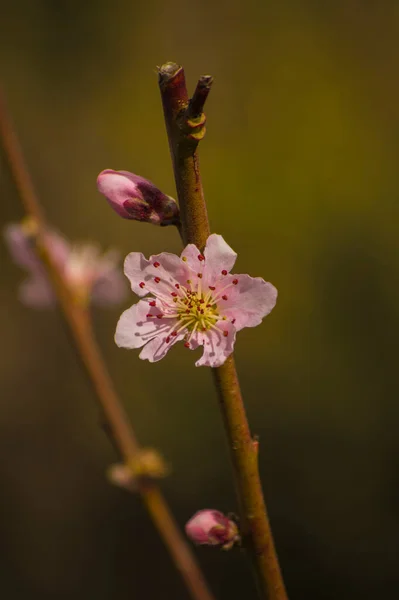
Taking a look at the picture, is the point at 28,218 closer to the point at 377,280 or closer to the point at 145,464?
the point at 145,464

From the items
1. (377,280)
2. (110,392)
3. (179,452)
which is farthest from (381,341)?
(110,392)

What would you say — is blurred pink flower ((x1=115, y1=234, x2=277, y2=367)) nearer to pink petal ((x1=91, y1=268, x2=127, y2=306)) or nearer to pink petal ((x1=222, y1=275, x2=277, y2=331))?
pink petal ((x1=222, y1=275, x2=277, y2=331))

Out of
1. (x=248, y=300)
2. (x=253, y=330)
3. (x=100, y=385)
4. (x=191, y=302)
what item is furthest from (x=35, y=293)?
(x=253, y=330)

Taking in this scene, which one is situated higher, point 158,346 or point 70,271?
point 70,271

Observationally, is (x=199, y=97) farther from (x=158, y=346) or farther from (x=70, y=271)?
(x=70, y=271)

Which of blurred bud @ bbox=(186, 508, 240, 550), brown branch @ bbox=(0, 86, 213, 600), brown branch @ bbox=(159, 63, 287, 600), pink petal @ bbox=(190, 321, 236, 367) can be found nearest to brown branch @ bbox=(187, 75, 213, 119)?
brown branch @ bbox=(159, 63, 287, 600)
